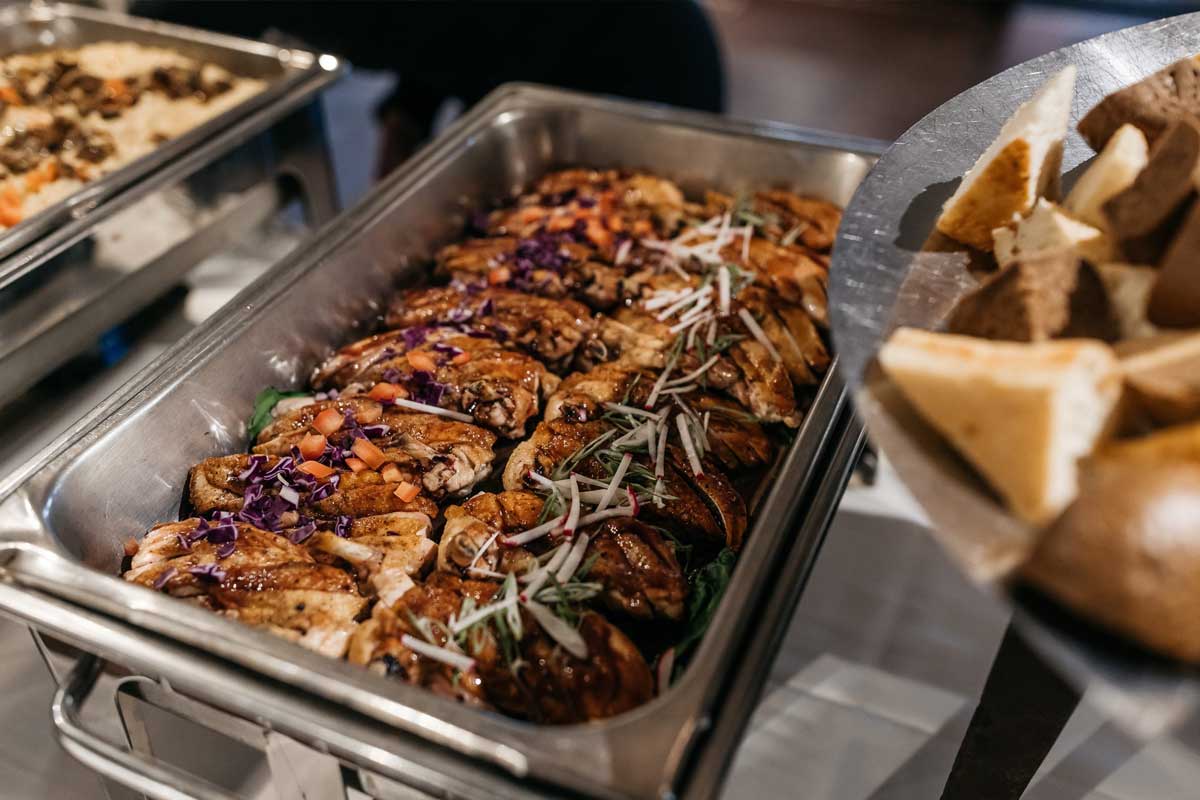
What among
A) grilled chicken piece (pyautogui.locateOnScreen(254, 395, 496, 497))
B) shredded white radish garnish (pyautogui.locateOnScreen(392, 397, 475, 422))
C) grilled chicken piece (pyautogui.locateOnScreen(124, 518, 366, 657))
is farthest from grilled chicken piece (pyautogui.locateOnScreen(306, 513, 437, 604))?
shredded white radish garnish (pyautogui.locateOnScreen(392, 397, 475, 422))

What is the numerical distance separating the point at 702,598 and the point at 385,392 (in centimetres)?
91

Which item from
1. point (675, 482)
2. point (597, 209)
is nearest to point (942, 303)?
point (675, 482)

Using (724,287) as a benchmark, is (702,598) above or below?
below

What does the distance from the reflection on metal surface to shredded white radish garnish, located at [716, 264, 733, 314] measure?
0.69 meters

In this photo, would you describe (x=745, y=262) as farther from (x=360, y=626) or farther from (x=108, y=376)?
(x=108, y=376)

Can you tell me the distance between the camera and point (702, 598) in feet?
5.76

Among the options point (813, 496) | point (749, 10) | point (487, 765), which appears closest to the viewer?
point (487, 765)

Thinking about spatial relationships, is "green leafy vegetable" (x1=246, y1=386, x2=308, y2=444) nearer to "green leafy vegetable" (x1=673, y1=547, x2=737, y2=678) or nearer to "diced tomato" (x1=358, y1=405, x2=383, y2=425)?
"diced tomato" (x1=358, y1=405, x2=383, y2=425)

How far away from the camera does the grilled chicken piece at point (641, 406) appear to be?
2080 mm

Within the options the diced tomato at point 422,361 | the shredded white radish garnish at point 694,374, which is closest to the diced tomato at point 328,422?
the diced tomato at point 422,361

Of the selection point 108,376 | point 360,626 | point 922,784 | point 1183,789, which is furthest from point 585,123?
point 1183,789

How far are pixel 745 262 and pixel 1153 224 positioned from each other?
1.28 m

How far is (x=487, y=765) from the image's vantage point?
1.31m

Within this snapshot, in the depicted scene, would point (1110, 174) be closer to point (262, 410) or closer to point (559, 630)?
point (559, 630)
